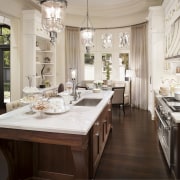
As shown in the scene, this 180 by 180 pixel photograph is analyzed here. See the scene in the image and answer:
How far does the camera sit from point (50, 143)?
2031 millimetres

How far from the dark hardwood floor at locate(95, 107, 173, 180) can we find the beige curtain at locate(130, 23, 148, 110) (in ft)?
6.96

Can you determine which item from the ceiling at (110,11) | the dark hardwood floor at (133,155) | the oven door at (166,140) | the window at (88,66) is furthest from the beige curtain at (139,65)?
the oven door at (166,140)

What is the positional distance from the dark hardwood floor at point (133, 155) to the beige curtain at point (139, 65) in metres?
2.12

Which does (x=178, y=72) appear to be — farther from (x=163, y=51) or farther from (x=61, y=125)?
(x=61, y=125)

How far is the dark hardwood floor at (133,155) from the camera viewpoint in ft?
9.46

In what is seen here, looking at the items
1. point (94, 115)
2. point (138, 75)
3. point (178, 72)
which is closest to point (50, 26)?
point (94, 115)

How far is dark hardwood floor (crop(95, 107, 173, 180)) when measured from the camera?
9.46 ft

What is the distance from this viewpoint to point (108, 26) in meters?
8.37

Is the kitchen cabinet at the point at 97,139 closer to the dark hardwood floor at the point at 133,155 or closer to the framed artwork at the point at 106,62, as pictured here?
the dark hardwood floor at the point at 133,155

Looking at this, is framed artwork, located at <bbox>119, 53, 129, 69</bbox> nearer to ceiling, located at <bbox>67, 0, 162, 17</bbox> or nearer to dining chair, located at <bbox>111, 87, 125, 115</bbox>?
ceiling, located at <bbox>67, 0, 162, 17</bbox>

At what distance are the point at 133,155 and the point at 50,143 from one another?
197 centimetres

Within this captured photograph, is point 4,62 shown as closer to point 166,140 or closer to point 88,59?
point 88,59

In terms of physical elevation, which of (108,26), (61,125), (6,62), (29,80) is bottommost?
(61,125)

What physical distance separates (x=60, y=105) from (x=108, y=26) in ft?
21.7
